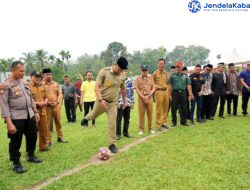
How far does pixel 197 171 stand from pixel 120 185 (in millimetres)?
1378

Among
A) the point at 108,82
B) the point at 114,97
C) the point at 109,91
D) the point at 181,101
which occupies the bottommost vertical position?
the point at 181,101

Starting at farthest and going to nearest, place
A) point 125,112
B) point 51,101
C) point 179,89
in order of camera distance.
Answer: point 179,89 < point 125,112 < point 51,101

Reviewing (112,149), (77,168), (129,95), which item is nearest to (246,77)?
(129,95)

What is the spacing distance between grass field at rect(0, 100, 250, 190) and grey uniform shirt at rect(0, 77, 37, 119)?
114 centimetres

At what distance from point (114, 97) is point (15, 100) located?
212 centimetres

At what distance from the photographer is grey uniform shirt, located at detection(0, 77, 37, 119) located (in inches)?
214

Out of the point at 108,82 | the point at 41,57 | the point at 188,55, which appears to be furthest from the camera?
the point at 188,55

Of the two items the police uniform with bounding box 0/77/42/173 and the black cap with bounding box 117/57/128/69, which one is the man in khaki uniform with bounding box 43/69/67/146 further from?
the black cap with bounding box 117/57/128/69

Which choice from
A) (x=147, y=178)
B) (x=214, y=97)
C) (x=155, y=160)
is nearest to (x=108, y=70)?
(x=155, y=160)

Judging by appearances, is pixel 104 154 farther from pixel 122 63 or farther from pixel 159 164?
pixel 122 63

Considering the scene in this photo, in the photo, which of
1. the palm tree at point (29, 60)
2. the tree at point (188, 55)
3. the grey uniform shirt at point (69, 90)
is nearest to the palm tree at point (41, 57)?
the palm tree at point (29, 60)

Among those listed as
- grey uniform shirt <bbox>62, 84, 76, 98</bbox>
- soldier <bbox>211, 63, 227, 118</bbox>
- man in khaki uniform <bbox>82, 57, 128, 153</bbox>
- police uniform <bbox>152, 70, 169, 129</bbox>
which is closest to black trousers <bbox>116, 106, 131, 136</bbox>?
police uniform <bbox>152, 70, 169, 129</bbox>

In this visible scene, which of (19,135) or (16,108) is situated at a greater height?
(16,108)

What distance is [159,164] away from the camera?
215 inches
